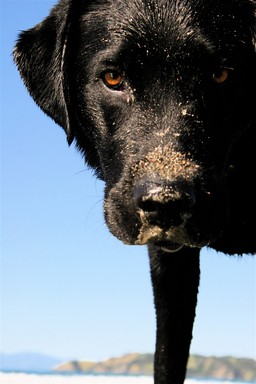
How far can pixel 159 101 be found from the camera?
14.4ft

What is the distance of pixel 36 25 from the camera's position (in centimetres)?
535

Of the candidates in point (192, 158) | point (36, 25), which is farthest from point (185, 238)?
point (36, 25)

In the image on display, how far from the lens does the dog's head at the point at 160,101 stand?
411 centimetres

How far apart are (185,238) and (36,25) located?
75.5 inches

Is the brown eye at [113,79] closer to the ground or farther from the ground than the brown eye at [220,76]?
closer to the ground

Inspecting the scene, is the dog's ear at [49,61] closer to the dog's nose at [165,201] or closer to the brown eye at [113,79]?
the brown eye at [113,79]

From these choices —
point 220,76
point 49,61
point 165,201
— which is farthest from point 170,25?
point 165,201

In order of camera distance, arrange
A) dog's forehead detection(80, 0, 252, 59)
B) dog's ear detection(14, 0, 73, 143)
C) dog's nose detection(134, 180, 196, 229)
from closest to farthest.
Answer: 1. dog's nose detection(134, 180, 196, 229)
2. dog's forehead detection(80, 0, 252, 59)
3. dog's ear detection(14, 0, 73, 143)

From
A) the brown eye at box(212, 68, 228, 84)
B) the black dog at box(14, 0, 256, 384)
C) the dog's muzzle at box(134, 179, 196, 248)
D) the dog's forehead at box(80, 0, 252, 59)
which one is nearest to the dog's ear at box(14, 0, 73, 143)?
the black dog at box(14, 0, 256, 384)

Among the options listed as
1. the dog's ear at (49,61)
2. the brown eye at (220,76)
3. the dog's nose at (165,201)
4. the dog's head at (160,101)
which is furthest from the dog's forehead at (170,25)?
the dog's nose at (165,201)

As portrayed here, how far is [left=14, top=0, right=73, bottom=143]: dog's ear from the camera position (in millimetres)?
4961

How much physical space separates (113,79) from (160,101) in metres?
0.33

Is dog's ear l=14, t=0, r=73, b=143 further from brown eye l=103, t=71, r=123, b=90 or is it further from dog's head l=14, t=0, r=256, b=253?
brown eye l=103, t=71, r=123, b=90

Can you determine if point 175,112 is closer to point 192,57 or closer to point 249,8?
point 192,57
